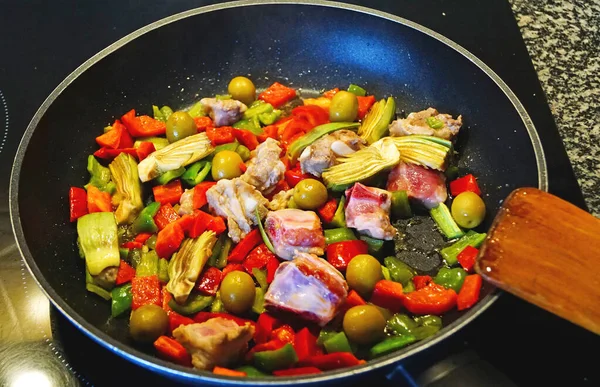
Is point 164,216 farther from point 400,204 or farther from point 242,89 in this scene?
point 400,204


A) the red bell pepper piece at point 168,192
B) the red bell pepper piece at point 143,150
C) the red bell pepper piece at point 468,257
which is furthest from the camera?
the red bell pepper piece at point 143,150

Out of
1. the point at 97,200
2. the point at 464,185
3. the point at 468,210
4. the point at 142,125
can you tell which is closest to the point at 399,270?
the point at 468,210

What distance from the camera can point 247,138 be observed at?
232 centimetres

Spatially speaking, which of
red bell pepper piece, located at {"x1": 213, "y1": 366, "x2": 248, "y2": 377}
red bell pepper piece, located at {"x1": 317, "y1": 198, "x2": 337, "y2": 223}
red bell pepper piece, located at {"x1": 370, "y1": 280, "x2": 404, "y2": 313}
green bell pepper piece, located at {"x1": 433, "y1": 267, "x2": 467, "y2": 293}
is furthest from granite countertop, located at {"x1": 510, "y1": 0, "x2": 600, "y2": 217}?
red bell pepper piece, located at {"x1": 213, "y1": 366, "x2": 248, "y2": 377}

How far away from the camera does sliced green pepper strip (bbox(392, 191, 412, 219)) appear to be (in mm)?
2047

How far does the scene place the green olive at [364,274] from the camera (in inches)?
71.2

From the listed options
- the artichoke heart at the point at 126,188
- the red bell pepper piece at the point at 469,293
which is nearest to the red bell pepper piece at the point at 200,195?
the artichoke heart at the point at 126,188

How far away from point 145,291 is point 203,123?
84 centimetres

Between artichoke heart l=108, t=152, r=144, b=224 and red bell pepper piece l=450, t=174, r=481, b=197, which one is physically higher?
artichoke heart l=108, t=152, r=144, b=224

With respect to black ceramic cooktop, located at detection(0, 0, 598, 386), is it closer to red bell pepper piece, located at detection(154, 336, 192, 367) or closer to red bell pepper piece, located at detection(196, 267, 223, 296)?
red bell pepper piece, located at detection(154, 336, 192, 367)

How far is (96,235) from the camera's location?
1.91m

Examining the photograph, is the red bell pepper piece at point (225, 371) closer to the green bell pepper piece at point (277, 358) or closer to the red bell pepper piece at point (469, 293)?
the green bell pepper piece at point (277, 358)

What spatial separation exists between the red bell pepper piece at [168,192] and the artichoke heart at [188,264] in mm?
239

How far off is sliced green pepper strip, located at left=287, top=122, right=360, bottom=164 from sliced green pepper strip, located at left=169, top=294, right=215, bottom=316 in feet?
2.25
